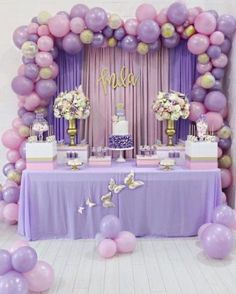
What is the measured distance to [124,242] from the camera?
142 inches

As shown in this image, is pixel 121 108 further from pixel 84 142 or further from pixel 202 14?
pixel 202 14

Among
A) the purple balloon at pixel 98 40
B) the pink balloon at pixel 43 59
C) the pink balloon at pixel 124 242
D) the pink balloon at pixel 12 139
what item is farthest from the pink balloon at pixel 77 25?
the pink balloon at pixel 124 242

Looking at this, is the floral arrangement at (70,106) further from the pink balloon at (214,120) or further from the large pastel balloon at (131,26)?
the pink balloon at (214,120)

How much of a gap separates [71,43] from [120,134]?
106cm

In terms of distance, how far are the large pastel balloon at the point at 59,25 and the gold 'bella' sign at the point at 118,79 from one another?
70 centimetres

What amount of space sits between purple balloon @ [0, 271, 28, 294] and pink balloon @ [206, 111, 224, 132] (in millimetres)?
2584

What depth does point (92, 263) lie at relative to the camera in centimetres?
348

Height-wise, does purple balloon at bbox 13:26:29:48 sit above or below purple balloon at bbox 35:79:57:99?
above

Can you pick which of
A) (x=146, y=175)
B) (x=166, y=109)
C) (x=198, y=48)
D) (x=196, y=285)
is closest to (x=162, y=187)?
(x=146, y=175)

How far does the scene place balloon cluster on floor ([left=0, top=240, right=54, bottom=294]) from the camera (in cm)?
259

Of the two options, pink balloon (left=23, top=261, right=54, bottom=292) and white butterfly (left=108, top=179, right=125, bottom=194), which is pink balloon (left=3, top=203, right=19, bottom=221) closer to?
white butterfly (left=108, top=179, right=125, bottom=194)

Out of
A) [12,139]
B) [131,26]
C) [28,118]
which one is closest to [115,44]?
[131,26]

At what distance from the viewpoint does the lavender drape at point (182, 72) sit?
15.3 ft

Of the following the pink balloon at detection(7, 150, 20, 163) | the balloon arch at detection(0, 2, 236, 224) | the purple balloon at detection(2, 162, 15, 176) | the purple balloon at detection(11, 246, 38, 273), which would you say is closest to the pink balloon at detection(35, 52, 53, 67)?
the balloon arch at detection(0, 2, 236, 224)
